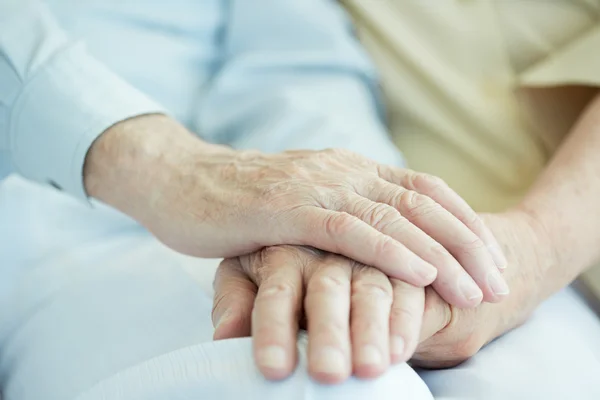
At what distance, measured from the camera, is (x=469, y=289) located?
554 millimetres

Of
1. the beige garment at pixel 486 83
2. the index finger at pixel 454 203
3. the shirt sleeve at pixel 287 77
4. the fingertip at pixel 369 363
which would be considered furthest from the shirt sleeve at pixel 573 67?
the fingertip at pixel 369 363

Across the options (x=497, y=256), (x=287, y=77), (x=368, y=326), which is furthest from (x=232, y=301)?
(x=287, y=77)

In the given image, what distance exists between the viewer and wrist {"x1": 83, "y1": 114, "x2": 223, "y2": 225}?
666mm

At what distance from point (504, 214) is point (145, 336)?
0.39 metres

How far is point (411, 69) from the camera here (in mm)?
953

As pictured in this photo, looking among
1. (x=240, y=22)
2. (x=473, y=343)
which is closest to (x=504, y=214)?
(x=473, y=343)

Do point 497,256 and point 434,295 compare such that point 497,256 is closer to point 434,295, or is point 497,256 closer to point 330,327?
point 434,295

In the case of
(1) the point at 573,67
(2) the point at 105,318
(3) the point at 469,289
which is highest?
(1) the point at 573,67

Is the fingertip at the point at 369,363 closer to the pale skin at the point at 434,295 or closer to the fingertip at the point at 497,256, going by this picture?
the pale skin at the point at 434,295

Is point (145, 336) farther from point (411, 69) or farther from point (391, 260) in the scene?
point (411, 69)

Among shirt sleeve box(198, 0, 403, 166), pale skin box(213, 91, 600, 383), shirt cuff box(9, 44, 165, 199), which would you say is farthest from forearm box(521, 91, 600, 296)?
shirt cuff box(9, 44, 165, 199)

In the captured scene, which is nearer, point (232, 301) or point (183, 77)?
point (232, 301)

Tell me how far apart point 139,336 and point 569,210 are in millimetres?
472

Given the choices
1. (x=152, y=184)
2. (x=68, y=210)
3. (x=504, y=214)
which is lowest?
(x=68, y=210)
